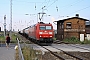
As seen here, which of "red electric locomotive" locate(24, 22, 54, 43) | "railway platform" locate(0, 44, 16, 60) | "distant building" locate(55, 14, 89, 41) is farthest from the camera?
"distant building" locate(55, 14, 89, 41)

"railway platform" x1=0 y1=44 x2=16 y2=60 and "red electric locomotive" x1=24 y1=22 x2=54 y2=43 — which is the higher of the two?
"red electric locomotive" x1=24 y1=22 x2=54 y2=43

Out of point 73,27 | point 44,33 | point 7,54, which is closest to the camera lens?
point 7,54

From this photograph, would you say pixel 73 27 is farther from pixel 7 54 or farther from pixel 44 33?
pixel 7 54

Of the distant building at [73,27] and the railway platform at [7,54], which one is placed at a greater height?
the distant building at [73,27]

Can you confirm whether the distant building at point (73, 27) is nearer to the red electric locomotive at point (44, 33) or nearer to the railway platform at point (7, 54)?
the red electric locomotive at point (44, 33)

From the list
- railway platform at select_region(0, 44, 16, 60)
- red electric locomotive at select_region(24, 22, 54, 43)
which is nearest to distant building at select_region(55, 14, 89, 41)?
red electric locomotive at select_region(24, 22, 54, 43)

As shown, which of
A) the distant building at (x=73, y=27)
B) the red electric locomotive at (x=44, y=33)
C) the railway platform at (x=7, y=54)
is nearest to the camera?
the railway platform at (x=7, y=54)

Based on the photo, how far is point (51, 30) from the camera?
110 ft

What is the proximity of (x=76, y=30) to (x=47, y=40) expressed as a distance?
18434 mm

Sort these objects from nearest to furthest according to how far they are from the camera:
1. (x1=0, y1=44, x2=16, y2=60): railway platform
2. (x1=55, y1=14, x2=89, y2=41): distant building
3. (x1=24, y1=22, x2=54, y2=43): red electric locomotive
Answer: (x1=0, y1=44, x2=16, y2=60): railway platform < (x1=24, y1=22, x2=54, y2=43): red electric locomotive < (x1=55, y1=14, x2=89, y2=41): distant building

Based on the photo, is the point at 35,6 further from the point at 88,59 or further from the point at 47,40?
the point at 88,59

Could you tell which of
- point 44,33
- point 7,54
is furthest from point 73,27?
point 7,54

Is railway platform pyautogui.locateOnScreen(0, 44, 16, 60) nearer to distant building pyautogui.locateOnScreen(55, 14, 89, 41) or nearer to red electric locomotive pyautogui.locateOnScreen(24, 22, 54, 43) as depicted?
red electric locomotive pyautogui.locateOnScreen(24, 22, 54, 43)

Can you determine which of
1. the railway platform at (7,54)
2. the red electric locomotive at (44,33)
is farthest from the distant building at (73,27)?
the railway platform at (7,54)
